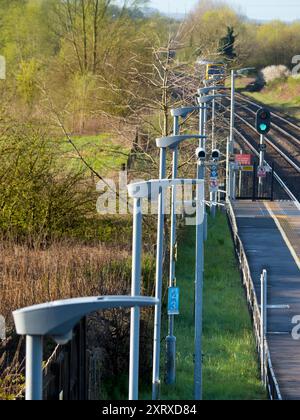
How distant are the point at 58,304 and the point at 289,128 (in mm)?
69174

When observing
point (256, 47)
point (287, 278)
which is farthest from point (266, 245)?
point (256, 47)

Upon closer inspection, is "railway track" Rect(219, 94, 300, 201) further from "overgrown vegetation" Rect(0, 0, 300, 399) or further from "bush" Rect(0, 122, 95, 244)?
"bush" Rect(0, 122, 95, 244)

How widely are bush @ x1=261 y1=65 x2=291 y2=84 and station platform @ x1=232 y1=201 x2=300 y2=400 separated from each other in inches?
2252

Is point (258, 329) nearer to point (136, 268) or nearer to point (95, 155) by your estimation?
point (136, 268)

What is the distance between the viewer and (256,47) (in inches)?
4072

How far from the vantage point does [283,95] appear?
98625 mm


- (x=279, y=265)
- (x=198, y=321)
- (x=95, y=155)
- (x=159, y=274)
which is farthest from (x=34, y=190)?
(x=159, y=274)

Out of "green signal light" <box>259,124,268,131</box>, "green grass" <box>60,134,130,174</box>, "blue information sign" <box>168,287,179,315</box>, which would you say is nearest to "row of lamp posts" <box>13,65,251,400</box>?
"blue information sign" <box>168,287,179,315</box>

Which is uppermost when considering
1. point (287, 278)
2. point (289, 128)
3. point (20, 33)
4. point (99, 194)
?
point (20, 33)

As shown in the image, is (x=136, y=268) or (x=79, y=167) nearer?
(x=136, y=268)

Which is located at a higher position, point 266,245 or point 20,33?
point 20,33

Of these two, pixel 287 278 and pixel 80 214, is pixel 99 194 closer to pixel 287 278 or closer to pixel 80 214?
pixel 80 214

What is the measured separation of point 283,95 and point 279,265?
67971 mm

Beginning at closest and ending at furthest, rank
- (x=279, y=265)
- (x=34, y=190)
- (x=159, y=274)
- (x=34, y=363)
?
(x=34, y=363), (x=159, y=274), (x=34, y=190), (x=279, y=265)
